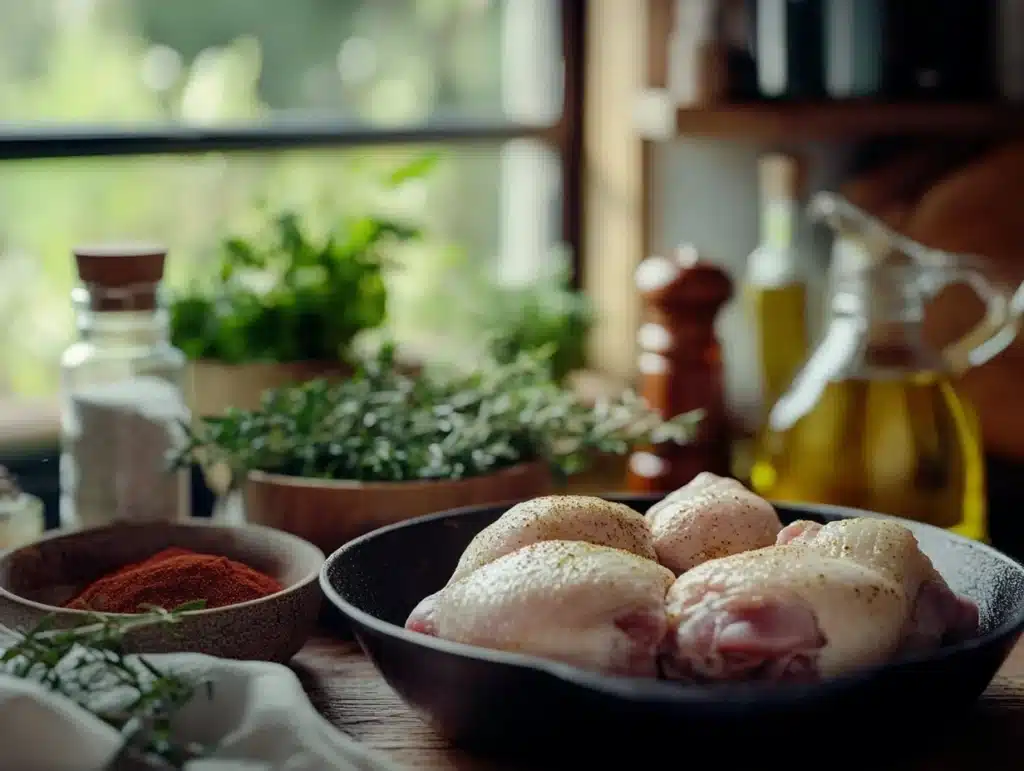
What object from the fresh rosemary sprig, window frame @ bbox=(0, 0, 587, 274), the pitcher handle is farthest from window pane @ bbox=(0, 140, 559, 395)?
the fresh rosemary sprig

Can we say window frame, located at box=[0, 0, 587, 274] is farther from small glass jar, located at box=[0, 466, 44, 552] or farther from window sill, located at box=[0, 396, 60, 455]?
small glass jar, located at box=[0, 466, 44, 552]

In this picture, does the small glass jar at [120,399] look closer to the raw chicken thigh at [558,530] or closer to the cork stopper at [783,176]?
the raw chicken thigh at [558,530]

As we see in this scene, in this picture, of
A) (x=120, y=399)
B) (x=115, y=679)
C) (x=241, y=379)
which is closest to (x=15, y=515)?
(x=120, y=399)

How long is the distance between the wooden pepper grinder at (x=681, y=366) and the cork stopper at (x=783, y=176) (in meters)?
0.18

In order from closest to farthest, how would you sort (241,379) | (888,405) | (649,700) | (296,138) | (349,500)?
(649,700), (349,500), (888,405), (241,379), (296,138)

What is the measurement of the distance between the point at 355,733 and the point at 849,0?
2.71 feet

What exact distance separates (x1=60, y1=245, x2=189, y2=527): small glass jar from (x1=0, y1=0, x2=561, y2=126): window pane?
16.4 inches

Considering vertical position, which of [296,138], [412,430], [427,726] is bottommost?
[427,726]

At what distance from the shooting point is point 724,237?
1.54 meters

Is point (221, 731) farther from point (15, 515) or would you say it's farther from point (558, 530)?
point (15, 515)

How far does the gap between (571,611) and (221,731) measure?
172mm

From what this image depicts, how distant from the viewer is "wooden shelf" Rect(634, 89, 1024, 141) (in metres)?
1.27

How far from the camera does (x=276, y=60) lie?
1464 millimetres

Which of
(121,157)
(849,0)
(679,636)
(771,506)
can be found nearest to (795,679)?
(679,636)
